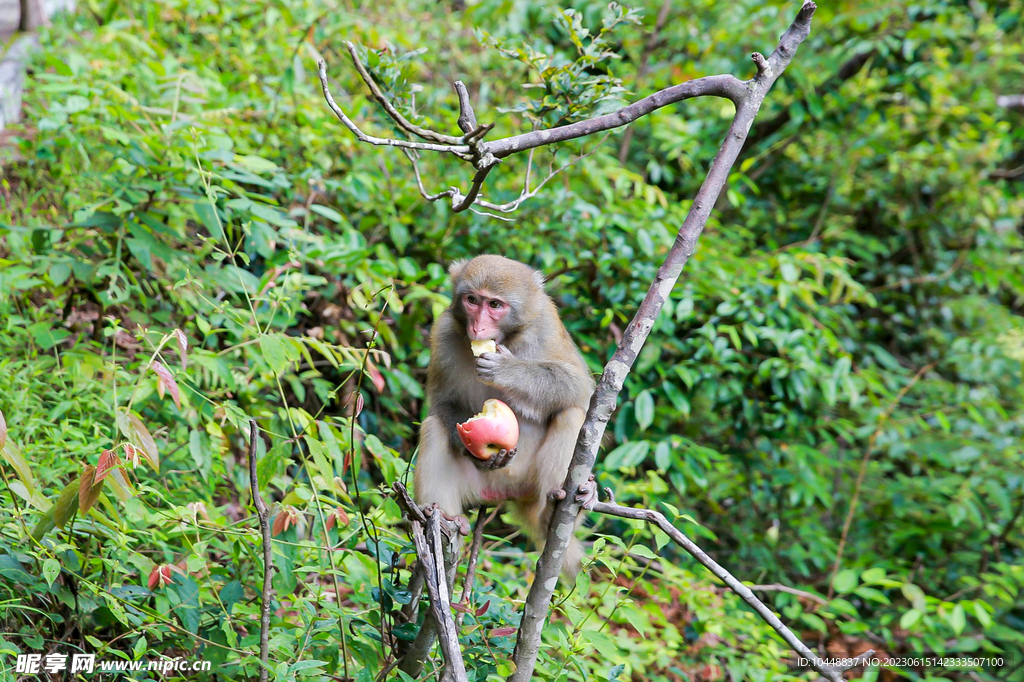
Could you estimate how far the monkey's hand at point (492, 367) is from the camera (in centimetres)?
308

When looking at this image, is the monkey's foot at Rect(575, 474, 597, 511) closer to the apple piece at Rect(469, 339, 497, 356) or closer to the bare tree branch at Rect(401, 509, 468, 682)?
the bare tree branch at Rect(401, 509, 468, 682)

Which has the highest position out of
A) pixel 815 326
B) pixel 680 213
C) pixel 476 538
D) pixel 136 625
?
pixel 680 213

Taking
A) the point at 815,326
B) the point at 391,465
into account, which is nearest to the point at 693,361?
Answer: the point at 815,326

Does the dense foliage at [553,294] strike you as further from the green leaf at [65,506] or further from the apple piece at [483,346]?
the apple piece at [483,346]

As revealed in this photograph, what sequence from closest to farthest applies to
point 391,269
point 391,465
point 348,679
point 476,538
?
point 348,679 < point 476,538 < point 391,465 < point 391,269

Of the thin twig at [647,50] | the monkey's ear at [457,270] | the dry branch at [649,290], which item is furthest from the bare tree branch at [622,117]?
the thin twig at [647,50]

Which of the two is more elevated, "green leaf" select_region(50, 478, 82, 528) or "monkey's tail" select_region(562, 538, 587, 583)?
"green leaf" select_region(50, 478, 82, 528)

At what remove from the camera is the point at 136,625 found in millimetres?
2758

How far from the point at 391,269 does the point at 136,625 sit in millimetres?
2124

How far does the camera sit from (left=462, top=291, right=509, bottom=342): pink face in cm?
324

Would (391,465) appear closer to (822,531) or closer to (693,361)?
(693,361)

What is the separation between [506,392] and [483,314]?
34cm

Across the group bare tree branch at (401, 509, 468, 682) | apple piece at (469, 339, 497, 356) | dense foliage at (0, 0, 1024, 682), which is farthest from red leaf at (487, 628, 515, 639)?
apple piece at (469, 339, 497, 356)

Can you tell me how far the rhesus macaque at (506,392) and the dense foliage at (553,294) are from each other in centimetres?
26
